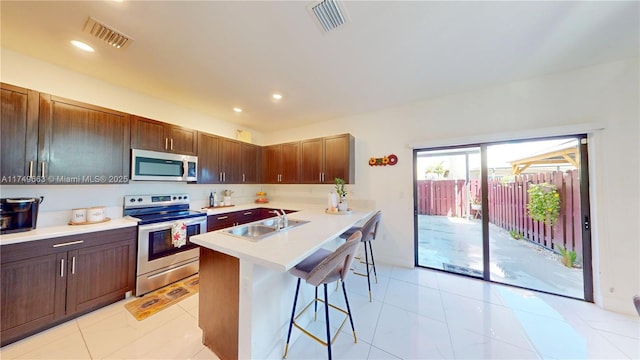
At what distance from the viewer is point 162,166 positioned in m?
2.71

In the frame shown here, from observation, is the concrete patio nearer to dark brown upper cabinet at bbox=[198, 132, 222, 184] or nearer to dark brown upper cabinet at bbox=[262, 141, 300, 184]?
dark brown upper cabinet at bbox=[262, 141, 300, 184]

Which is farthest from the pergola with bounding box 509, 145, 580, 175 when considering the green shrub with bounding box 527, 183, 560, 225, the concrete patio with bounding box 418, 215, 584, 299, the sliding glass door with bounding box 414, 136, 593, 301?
the concrete patio with bounding box 418, 215, 584, 299

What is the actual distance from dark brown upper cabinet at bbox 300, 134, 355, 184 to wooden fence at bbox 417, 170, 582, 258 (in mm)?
1203

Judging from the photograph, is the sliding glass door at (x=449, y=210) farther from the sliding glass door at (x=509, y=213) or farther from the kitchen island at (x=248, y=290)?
the kitchen island at (x=248, y=290)

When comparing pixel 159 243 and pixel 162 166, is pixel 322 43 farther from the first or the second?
pixel 159 243

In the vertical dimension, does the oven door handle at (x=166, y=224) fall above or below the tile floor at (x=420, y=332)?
above

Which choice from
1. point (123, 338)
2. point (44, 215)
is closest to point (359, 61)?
point (123, 338)

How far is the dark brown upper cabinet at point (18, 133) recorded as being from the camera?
1.70 m

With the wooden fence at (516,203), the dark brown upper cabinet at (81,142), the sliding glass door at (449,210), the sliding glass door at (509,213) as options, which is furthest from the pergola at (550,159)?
the dark brown upper cabinet at (81,142)

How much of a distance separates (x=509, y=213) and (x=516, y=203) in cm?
16

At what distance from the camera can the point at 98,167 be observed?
7.16 ft

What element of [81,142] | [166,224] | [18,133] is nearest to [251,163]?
[166,224]

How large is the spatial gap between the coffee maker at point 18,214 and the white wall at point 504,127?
328 mm

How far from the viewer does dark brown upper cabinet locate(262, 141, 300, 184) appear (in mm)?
3845
